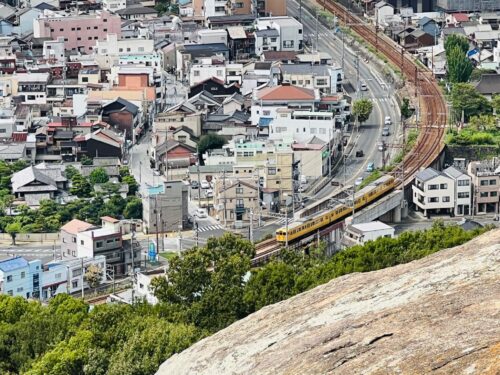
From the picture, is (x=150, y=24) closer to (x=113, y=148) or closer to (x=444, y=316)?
(x=113, y=148)

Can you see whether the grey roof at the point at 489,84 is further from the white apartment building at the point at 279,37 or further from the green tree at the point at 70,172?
the green tree at the point at 70,172

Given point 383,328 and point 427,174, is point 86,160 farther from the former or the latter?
point 383,328

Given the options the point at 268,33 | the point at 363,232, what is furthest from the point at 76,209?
the point at 268,33

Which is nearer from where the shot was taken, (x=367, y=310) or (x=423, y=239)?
(x=367, y=310)

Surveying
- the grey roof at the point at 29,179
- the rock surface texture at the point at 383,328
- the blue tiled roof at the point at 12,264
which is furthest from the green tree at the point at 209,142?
the rock surface texture at the point at 383,328

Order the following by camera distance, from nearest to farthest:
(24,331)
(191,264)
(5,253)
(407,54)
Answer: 1. (24,331)
2. (191,264)
3. (5,253)
4. (407,54)

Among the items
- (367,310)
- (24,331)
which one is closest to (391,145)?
(24,331)

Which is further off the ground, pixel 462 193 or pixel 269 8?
pixel 269 8
